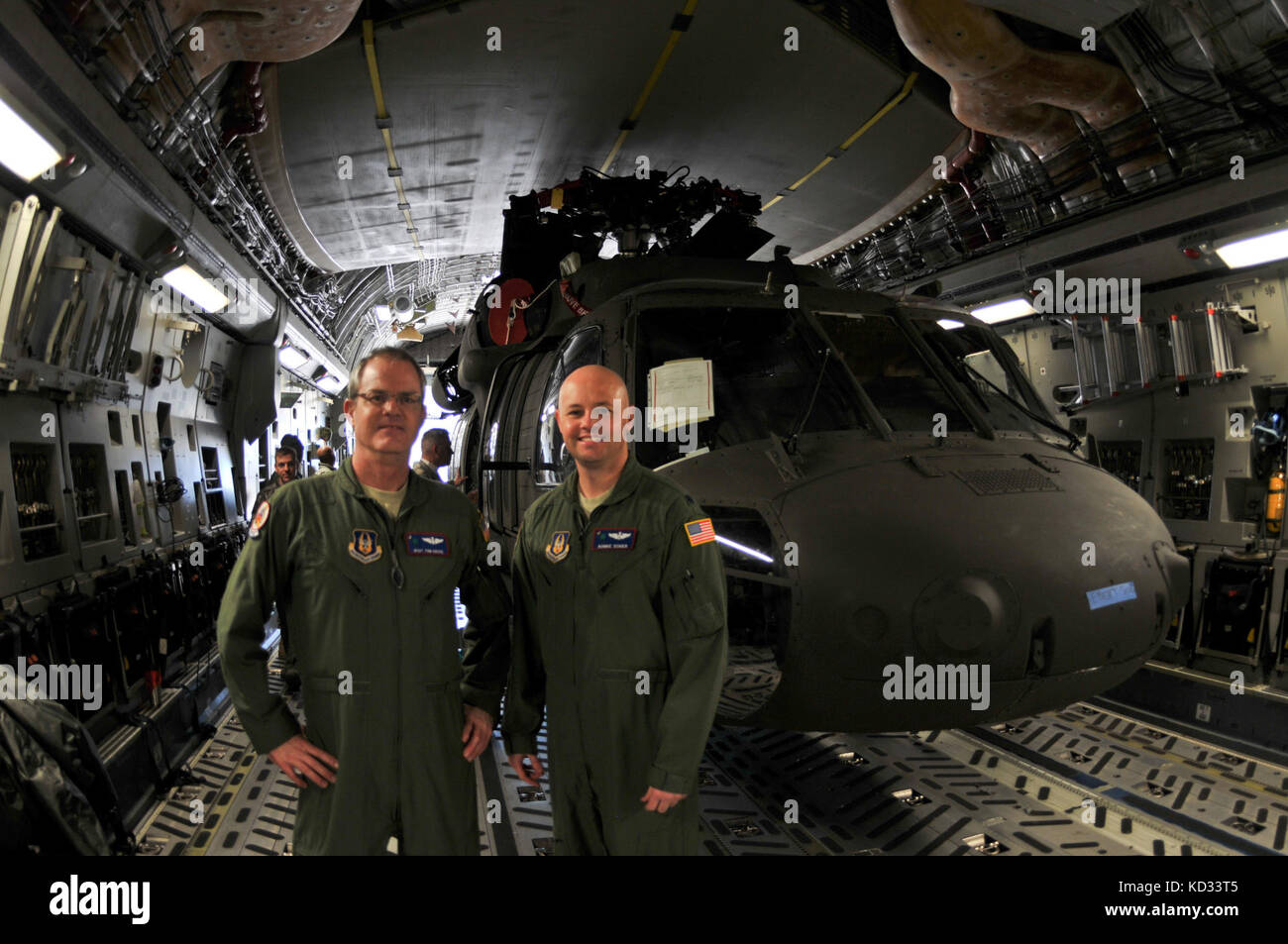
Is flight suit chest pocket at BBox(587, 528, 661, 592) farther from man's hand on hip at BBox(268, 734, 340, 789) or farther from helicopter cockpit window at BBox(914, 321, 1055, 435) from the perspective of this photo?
helicopter cockpit window at BBox(914, 321, 1055, 435)

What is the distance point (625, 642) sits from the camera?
2477 millimetres

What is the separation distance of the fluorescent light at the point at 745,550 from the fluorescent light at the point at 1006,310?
17.0ft

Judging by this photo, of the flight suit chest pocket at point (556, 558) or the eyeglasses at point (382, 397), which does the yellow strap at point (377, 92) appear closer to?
the eyeglasses at point (382, 397)

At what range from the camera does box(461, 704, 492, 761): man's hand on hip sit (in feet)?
8.08

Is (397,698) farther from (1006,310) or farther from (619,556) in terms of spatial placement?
(1006,310)

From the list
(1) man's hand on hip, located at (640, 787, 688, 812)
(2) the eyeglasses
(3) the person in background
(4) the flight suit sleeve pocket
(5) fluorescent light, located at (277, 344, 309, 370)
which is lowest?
(1) man's hand on hip, located at (640, 787, 688, 812)

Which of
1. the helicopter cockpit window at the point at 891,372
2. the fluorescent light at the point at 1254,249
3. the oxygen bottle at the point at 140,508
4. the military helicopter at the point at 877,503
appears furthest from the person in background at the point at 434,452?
the fluorescent light at the point at 1254,249

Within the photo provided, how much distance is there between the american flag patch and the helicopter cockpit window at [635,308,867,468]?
1128mm

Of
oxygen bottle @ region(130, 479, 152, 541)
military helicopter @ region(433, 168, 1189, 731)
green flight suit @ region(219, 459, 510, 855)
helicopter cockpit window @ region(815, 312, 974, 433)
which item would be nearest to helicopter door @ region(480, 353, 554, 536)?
military helicopter @ region(433, 168, 1189, 731)

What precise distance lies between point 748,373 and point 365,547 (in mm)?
2246

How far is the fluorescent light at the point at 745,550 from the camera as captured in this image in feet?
10.1

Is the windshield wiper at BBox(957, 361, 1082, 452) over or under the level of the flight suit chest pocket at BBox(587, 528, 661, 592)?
over

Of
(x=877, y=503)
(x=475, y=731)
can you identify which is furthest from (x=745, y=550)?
(x=475, y=731)

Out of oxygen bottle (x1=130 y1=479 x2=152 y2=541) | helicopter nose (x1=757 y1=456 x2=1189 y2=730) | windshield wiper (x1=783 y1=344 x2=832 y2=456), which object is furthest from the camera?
oxygen bottle (x1=130 y1=479 x2=152 y2=541)
